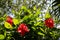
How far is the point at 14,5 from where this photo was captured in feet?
58.6

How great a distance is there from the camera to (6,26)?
9.84 ft

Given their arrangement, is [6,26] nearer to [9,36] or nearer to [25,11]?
[9,36]

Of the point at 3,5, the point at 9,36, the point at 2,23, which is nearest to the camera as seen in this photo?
the point at 9,36

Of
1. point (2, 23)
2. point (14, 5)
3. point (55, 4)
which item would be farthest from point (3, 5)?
point (2, 23)

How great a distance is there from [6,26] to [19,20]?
208 millimetres

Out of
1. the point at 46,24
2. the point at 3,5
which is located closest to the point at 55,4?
the point at 46,24

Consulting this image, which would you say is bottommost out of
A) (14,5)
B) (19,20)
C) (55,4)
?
(14,5)

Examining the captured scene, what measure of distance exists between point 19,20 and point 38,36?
1.19ft

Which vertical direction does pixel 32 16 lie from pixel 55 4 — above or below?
above

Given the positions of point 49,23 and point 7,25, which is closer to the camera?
point 7,25

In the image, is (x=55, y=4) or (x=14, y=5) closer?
(x=55, y=4)

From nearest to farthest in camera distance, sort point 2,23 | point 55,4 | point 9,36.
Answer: point 9,36 < point 2,23 < point 55,4

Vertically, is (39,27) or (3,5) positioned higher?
(39,27)

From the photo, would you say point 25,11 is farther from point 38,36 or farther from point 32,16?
point 38,36
